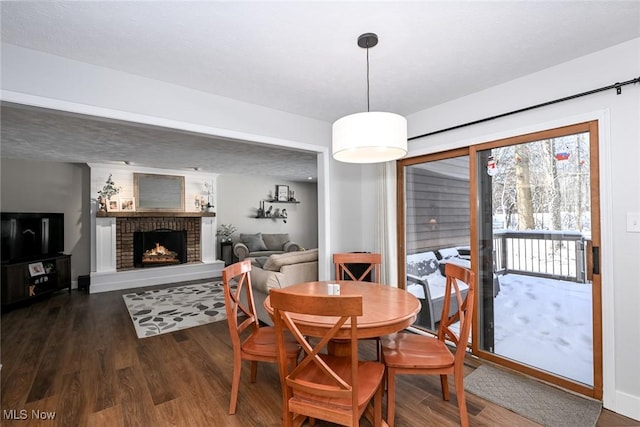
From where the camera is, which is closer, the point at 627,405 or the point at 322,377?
the point at 322,377

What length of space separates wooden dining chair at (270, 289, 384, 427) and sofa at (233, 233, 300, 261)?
17.6 ft

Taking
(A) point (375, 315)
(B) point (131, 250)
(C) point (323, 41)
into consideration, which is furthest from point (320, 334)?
(B) point (131, 250)

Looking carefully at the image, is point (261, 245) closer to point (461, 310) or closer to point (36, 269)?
point (36, 269)

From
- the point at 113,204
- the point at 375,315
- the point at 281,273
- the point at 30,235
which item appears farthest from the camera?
the point at 113,204

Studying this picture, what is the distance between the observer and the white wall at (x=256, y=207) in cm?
750

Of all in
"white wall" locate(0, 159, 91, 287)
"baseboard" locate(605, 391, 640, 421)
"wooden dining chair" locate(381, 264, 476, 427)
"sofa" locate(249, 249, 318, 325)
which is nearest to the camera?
"wooden dining chair" locate(381, 264, 476, 427)

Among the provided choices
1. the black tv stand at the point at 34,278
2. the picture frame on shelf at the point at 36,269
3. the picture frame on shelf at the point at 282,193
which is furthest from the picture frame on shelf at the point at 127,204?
the picture frame on shelf at the point at 282,193

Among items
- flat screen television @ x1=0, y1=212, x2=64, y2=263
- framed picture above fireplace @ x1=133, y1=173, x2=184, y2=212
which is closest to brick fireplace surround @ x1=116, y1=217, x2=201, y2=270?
framed picture above fireplace @ x1=133, y1=173, x2=184, y2=212

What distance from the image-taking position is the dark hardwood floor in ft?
6.45

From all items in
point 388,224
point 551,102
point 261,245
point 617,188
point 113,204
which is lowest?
point 261,245

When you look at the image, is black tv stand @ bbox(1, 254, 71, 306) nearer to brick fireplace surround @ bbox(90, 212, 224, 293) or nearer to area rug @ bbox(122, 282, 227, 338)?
brick fireplace surround @ bbox(90, 212, 224, 293)

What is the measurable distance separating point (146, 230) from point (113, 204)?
819mm

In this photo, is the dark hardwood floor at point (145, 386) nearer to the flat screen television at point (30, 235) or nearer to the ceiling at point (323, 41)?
the flat screen television at point (30, 235)

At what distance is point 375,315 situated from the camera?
1.76m
